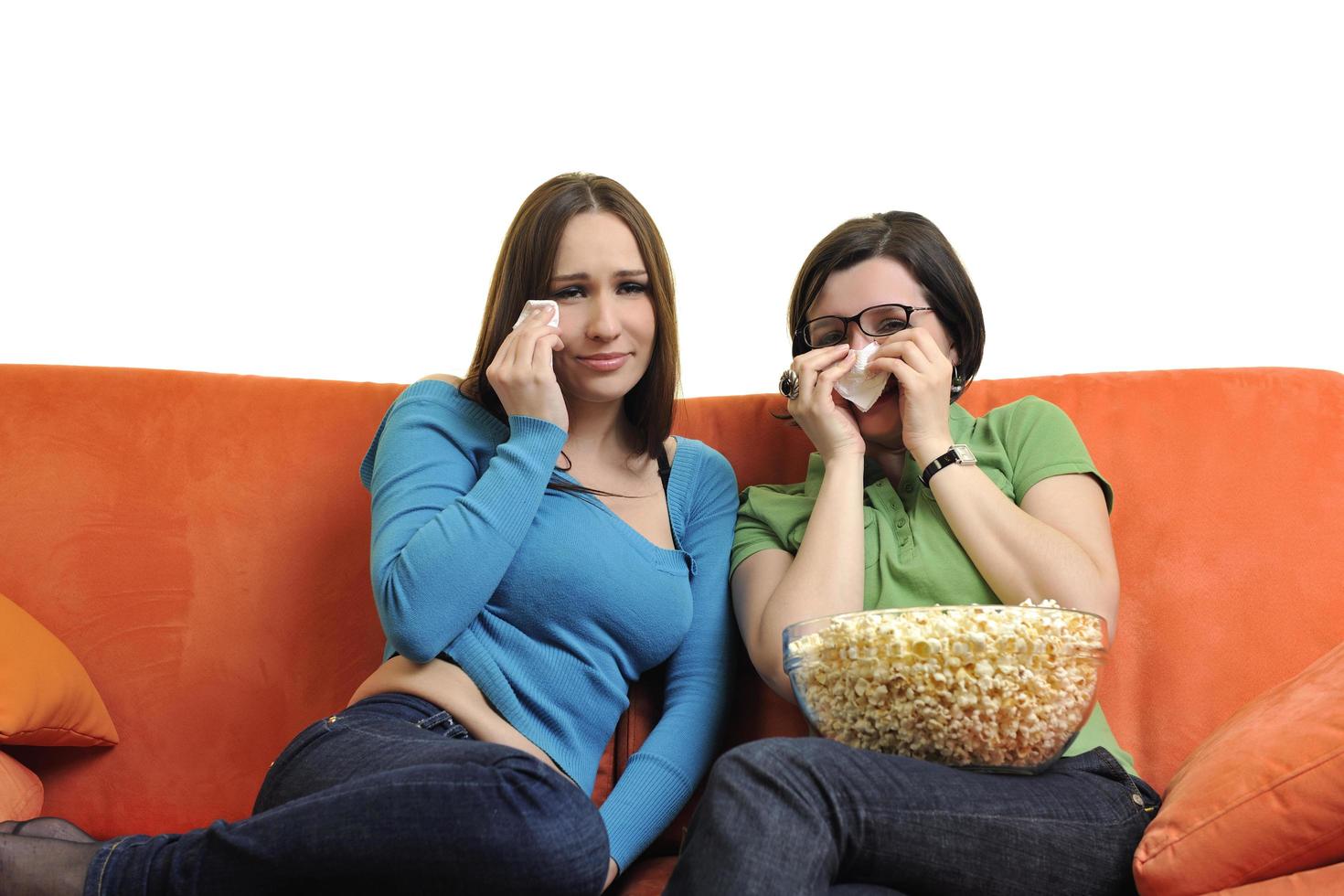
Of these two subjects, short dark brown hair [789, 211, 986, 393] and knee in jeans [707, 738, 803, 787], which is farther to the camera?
short dark brown hair [789, 211, 986, 393]

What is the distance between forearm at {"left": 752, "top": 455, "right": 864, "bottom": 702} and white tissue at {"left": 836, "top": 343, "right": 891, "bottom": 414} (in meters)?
0.15

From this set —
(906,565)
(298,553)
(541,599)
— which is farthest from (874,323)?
(298,553)

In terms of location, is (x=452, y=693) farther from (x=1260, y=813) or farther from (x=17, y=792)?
(x=1260, y=813)

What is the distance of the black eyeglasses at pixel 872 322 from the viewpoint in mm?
1666

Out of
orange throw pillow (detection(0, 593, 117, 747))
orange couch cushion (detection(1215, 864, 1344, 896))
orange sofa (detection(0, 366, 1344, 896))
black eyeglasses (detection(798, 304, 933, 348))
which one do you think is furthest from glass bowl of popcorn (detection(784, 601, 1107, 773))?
orange throw pillow (detection(0, 593, 117, 747))

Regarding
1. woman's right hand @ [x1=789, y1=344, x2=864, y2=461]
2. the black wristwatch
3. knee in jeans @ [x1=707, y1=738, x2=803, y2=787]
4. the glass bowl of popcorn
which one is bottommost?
knee in jeans @ [x1=707, y1=738, x2=803, y2=787]

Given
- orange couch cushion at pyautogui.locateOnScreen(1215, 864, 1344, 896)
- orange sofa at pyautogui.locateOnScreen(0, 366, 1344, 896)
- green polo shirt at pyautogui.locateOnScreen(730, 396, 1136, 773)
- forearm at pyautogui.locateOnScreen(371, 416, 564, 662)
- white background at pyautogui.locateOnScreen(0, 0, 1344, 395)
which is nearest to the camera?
orange couch cushion at pyautogui.locateOnScreen(1215, 864, 1344, 896)

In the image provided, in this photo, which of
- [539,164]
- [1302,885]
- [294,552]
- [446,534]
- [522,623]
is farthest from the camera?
[539,164]

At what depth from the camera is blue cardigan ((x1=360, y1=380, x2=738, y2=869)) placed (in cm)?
143

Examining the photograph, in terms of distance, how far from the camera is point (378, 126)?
101 inches

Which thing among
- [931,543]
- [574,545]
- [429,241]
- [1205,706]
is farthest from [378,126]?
[1205,706]

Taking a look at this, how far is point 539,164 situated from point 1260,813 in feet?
6.54

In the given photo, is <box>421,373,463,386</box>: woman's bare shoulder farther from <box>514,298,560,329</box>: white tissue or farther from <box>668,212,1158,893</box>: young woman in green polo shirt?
<box>668,212,1158,893</box>: young woman in green polo shirt

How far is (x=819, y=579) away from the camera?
1482mm
